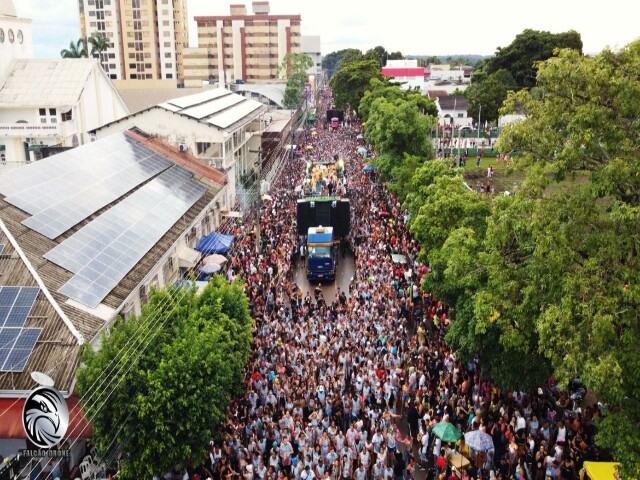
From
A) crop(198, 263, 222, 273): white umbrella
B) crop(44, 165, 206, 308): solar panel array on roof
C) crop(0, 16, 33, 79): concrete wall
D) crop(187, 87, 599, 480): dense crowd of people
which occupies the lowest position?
crop(187, 87, 599, 480): dense crowd of people

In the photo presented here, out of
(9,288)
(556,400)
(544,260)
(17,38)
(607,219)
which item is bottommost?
(556,400)

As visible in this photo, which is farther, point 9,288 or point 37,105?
point 37,105

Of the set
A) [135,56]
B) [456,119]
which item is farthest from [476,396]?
[135,56]

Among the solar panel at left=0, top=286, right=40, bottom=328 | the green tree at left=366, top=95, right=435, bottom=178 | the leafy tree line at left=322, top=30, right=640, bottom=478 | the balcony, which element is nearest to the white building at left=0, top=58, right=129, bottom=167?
the balcony

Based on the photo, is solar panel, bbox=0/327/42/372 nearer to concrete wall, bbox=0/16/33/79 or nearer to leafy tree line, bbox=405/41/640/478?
leafy tree line, bbox=405/41/640/478

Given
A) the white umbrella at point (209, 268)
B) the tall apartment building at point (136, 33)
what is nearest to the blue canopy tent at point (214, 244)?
the white umbrella at point (209, 268)

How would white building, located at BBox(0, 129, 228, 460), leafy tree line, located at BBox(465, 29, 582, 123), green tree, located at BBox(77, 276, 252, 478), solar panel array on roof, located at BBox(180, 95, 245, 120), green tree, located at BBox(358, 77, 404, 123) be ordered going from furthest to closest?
leafy tree line, located at BBox(465, 29, 582, 123)
green tree, located at BBox(358, 77, 404, 123)
solar panel array on roof, located at BBox(180, 95, 245, 120)
white building, located at BBox(0, 129, 228, 460)
green tree, located at BBox(77, 276, 252, 478)

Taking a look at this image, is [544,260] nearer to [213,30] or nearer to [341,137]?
[341,137]

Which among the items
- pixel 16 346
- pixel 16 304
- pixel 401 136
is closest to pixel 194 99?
pixel 401 136
